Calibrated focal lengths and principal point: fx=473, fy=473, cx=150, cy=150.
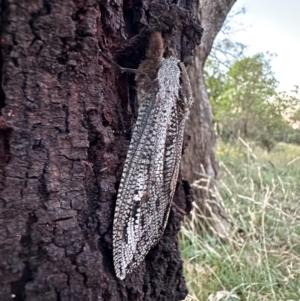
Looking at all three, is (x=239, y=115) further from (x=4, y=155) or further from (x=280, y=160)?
(x=4, y=155)

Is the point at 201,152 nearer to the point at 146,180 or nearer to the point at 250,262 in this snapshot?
the point at 250,262

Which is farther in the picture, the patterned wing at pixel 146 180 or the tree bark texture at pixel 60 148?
the patterned wing at pixel 146 180

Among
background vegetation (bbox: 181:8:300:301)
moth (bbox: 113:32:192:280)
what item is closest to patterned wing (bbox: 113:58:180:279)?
moth (bbox: 113:32:192:280)

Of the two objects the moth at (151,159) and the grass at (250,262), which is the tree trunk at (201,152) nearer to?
the grass at (250,262)

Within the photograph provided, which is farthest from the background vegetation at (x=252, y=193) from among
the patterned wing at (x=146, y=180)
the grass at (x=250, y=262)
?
the patterned wing at (x=146, y=180)

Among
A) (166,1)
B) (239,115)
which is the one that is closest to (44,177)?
(166,1)

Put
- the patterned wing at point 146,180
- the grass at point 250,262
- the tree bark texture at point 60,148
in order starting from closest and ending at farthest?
the tree bark texture at point 60,148, the patterned wing at point 146,180, the grass at point 250,262

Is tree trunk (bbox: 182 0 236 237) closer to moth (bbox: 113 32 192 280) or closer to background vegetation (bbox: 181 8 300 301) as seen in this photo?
background vegetation (bbox: 181 8 300 301)

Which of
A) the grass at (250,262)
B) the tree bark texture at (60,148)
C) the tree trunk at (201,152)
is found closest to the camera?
the tree bark texture at (60,148)

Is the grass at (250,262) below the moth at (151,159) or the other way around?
below
